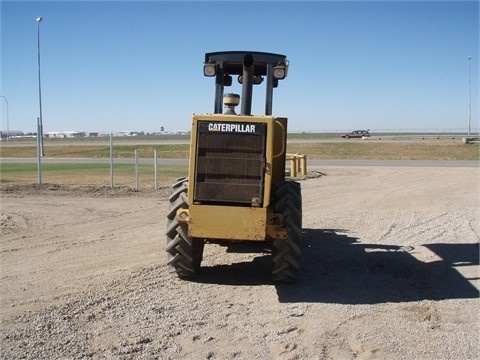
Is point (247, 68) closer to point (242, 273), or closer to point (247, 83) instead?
point (247, 83)

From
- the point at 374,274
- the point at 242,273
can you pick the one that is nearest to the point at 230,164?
the point at 242,273

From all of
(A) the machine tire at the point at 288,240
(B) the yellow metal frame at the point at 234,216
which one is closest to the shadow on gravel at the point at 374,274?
(A) the machine tire at the point at 288,240

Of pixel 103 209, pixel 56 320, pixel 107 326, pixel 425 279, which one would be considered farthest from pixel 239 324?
pixel 103 209

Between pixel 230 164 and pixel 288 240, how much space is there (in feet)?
4.25

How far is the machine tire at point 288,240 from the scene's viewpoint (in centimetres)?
786

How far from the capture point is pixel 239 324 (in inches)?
255

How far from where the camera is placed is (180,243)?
807 centimetres

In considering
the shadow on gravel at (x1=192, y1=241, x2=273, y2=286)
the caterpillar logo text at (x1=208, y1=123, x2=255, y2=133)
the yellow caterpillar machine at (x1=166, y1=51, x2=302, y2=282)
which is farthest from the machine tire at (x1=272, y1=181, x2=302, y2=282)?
the caterpillar logo text at (x1=208, y1=123, x2=255, y2=133)

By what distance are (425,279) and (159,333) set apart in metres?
4.41

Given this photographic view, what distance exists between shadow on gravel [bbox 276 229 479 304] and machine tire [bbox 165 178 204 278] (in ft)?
4.23

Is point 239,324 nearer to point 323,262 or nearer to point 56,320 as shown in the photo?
point 56,320

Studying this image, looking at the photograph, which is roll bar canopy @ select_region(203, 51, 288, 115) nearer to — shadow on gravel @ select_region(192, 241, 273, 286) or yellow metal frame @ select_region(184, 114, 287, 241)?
yellow metal frame @ select_region(184, 114, 287, 241)

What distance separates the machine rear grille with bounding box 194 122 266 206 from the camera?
7.60m

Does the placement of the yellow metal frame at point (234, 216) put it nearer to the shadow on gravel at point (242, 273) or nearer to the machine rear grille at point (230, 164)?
the machine rear grille at point (230, 164)
